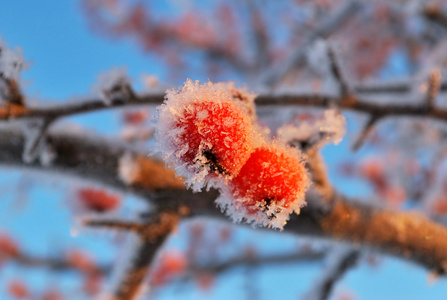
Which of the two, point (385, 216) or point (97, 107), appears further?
point (385, 216)

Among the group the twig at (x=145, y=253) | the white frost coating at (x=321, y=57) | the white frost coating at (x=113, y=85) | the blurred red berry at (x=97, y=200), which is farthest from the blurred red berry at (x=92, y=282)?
the white frost coating at (x=321, y=57)

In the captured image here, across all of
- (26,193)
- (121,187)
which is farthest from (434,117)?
(26,193)

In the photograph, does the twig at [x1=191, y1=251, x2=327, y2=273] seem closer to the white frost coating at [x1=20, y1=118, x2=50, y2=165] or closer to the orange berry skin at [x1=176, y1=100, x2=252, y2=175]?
the white frost coating at [x1=20, y1=118, x2=50, y2=165]

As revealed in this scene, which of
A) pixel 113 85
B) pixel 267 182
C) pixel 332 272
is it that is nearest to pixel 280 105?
pixel 113 85

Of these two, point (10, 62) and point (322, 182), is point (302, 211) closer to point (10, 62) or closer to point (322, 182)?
point (322, 182)

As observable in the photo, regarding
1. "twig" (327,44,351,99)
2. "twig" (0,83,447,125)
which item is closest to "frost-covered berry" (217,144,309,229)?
"twig" (0,83,447,125)

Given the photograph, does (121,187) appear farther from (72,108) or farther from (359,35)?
(359,35)
